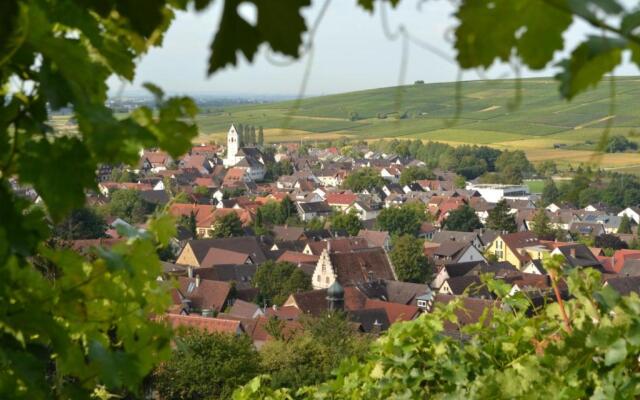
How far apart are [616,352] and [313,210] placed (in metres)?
58.0

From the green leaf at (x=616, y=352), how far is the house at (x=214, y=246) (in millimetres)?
40143

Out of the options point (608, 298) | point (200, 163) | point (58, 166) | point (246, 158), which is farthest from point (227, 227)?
point (58, 166)

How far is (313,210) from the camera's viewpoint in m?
60.1

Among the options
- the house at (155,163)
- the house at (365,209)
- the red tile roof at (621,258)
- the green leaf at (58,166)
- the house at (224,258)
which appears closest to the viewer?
the green leaf at (58,166)

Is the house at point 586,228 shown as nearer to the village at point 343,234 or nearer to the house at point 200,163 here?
the village at point 343,234

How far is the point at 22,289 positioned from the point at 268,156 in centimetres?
8526

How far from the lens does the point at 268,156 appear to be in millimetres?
86312

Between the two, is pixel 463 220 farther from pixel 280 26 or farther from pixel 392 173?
pixel 280 26

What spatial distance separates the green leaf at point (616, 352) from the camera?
6.75ft

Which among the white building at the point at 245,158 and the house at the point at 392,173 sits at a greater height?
the white building at the point at 245,158

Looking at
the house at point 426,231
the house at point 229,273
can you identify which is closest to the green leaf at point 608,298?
the house at point 229,273

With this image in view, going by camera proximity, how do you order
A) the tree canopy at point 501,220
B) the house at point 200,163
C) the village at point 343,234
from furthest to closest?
the house at point 200,163 < the tree canopy at point 501,220 < the village at point 343,234

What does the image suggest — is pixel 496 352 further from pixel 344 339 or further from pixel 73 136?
pixel 344 339

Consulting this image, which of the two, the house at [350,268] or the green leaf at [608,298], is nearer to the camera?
the green leaf at [608,298]
